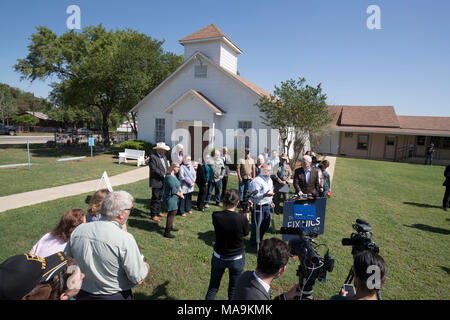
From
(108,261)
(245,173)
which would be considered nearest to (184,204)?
(245,173)

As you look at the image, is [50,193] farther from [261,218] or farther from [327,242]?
[327,242]

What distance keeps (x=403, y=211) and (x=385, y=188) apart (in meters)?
4.08

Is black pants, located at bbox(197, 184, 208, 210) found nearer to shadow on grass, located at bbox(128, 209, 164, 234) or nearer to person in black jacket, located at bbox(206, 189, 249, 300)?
shadow on grass, located at bbox(128, 209, 164, 234)

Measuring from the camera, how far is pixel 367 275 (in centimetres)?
200

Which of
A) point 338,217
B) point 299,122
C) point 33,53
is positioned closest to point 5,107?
point 33,53

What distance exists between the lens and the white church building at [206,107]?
1667cm

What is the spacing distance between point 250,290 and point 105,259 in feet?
4.48

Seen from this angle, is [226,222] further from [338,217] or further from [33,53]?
[33,53]

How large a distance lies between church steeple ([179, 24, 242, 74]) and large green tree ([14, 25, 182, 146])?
4.89 meters

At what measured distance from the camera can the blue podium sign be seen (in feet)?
16.0

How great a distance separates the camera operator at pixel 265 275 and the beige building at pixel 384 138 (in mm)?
28149
